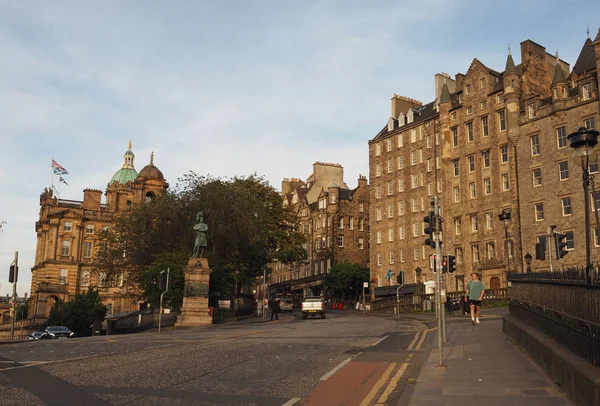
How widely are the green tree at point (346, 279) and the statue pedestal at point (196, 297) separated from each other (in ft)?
146

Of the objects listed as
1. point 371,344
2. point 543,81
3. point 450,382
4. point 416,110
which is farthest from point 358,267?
point 450,382

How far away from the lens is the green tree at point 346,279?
78562mm

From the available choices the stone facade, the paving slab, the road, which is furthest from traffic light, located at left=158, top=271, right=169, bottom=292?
the stone facade

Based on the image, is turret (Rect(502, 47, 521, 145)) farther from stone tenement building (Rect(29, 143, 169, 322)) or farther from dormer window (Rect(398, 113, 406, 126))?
stone tenement building (Rect(29, 143, 169, 322))

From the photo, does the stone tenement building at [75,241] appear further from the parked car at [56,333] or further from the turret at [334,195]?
the parked car at [56,333]

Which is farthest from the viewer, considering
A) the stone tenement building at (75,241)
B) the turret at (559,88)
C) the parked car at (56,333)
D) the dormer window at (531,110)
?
the stone tenement building at (75,241)

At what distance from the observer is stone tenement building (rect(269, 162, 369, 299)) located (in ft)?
284

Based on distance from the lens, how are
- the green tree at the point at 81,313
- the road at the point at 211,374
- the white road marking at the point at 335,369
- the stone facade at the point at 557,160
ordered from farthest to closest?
the green tree at the point at 81,313 → the stone facade at the point at 557,160 → the white road marking at the point at 335,369 → the road at the point at 211,374

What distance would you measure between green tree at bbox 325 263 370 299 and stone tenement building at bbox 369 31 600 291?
4.91 meters

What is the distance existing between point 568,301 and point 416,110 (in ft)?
230

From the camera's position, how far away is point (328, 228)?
8688 centimetres

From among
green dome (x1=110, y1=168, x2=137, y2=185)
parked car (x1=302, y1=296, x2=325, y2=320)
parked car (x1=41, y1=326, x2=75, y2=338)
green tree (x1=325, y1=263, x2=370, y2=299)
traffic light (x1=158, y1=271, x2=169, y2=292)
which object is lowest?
parked car (x1=41, y1=326, x2=75, y2=338)

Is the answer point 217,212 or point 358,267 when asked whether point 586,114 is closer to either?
point 217,212

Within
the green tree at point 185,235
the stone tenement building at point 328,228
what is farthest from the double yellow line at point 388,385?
the stone tenement building at point 328,228
